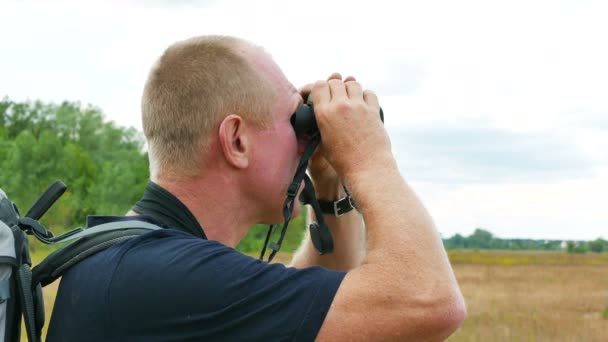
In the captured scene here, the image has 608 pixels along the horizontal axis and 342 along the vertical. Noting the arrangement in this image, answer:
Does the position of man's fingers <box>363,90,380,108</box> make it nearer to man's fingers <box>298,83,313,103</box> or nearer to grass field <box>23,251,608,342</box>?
man's fingers <box>298,83,313,103</box>

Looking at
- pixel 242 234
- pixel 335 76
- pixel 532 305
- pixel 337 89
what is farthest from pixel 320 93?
pixel 532 305

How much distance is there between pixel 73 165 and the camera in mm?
64250

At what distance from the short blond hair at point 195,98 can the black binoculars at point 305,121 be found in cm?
9

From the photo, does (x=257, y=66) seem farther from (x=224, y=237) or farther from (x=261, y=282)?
(x=261, y=282)

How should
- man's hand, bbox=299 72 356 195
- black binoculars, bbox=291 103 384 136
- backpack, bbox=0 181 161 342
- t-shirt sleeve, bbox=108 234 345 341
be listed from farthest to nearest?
man's hand, bbox=299 72 356 195, black binoculars, bbox=291 103 384 136, backpack, bbox=0 181 161 342, t-shirt sleeve, bbox=108 234 345 341

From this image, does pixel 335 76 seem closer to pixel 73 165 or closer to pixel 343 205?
pixel 343 205

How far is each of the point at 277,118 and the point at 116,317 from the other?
752 mm

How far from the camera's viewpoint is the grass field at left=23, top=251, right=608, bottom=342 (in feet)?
50.9

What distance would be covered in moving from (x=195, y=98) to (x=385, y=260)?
2.32 feet

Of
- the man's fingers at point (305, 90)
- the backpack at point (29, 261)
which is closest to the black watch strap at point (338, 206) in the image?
the man's fingers at point (305, 90)

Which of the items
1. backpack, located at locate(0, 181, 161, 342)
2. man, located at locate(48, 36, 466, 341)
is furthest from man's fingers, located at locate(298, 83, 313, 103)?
backpack, located at locate(0, 181, 161, 342)

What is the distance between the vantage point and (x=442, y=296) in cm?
209

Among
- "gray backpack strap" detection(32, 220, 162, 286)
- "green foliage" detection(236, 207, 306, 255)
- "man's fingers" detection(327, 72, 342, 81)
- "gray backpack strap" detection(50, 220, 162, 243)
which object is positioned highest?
"green foliage" detection(236, 207, 306, 255)

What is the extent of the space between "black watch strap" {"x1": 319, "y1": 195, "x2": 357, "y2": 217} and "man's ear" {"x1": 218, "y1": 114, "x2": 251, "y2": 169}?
2.31 feet
